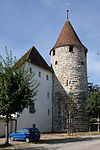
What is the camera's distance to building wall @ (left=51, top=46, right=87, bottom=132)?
2914 centimetres

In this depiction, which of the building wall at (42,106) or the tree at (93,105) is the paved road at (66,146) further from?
the tree at (93,105)

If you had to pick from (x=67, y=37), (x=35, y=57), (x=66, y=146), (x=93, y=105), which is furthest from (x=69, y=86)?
(x=66, y=146)

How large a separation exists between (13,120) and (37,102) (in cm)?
534

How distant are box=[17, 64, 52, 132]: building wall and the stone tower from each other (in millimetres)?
894

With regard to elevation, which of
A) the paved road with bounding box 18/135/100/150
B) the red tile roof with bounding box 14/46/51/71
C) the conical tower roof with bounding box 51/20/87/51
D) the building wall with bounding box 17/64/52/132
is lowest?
the paved road with bounding box 18/135/100/150

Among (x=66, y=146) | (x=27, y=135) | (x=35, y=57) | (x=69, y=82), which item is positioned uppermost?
(x=35, y=57)

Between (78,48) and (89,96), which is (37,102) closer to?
(89,96)

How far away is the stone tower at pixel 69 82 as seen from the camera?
29125 mm

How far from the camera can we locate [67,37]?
32094mm

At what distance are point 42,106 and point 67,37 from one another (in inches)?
463

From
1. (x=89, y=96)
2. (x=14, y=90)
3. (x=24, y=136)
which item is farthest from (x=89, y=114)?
(x=14, y=90)

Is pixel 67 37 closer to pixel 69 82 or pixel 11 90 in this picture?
pixel 69 82

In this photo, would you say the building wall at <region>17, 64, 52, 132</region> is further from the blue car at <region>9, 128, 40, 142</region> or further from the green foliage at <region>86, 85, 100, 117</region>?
the blue car at <region>9, 128, 40, 142</region>

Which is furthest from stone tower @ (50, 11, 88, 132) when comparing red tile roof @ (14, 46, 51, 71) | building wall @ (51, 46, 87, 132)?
red tile roof @ (14, 46, 51, 71)
